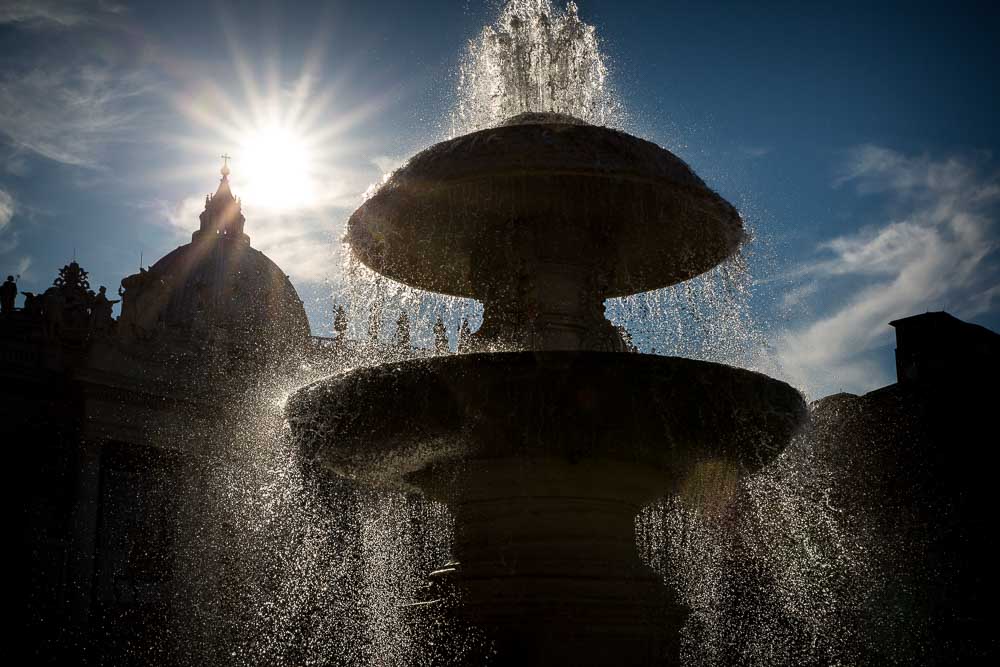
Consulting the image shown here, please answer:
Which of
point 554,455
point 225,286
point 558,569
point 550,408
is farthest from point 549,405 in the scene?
point 225,286

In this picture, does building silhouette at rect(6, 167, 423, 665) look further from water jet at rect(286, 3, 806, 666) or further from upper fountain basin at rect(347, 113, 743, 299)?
water jet at rect(286, 3, 806, 666)

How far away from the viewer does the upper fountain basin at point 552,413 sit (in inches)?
187

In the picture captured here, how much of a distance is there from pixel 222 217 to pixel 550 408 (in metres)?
56.0

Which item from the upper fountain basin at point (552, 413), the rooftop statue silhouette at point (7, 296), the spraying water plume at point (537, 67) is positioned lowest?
the upper fountain basin at point (552, 413)

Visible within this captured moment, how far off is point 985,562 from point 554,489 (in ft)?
38.9

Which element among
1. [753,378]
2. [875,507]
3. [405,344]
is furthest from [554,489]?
[875,507]

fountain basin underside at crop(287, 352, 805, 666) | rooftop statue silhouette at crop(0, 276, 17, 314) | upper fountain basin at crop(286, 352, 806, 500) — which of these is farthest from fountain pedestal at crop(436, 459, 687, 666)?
rooftop statue silhouette at crop(0, 276, 17, 314)

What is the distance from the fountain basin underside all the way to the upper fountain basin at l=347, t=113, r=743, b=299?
4.49 ft

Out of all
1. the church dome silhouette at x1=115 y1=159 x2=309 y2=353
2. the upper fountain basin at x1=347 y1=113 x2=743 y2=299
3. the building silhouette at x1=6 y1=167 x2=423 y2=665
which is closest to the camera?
the upper fountain basin at x1=347 y1=113 x2=743 y2=299

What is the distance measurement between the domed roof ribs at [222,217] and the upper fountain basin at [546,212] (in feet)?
172

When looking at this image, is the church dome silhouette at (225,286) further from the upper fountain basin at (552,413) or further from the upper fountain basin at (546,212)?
the upper fountain basin at (552,413)

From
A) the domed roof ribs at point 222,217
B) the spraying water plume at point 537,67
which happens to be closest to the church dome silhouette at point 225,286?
the domed roof ribs at point 222,217

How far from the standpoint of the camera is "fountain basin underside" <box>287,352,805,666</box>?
15.7 feet

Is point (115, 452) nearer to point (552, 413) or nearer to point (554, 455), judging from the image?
point (554, 455)
